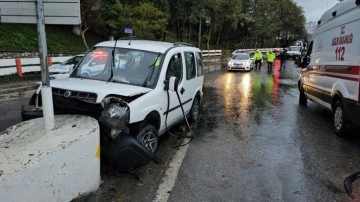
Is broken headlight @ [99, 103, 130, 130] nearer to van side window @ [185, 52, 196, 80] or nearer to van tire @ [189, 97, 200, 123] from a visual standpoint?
van side window @ [185, 52, 196, 80]

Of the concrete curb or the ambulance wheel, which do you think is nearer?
the ambulance wheel

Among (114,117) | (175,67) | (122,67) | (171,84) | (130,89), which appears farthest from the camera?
(175,67)

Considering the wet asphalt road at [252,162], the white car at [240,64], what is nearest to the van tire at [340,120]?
the wet asphalt road at [252,162]

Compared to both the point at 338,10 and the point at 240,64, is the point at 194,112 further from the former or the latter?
the point at 240,64

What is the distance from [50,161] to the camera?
3.99 metres

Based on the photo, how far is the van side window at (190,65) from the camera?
316 inches

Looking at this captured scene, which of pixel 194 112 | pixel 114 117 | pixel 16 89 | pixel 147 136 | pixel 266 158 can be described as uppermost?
pixel 114 117


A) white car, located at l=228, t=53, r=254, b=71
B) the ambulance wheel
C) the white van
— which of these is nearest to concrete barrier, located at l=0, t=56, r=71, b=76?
the white van

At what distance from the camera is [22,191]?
3666 mm

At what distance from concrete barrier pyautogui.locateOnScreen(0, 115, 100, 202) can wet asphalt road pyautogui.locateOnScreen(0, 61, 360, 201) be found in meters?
0.38

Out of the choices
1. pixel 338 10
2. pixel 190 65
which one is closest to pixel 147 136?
pixel 190 65

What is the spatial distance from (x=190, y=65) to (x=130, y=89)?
9.03 ft

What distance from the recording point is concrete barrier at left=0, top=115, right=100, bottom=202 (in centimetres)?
368

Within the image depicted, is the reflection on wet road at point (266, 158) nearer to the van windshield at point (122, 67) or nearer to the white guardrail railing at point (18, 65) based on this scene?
the van windshield at point (122, 67)
